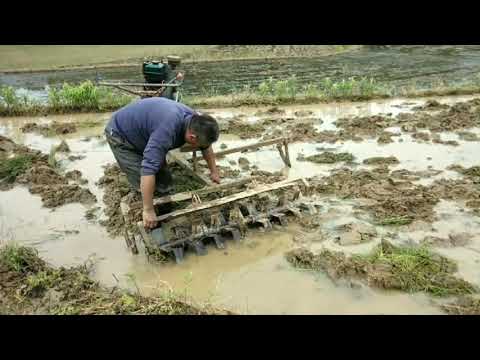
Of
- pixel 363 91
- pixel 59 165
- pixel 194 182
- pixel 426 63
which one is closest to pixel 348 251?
pixel 194 182

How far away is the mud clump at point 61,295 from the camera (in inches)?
121

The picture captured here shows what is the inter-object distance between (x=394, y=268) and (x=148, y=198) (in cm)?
199

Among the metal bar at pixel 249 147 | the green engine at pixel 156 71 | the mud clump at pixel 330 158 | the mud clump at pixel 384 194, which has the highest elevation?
the green engine at pixel 156 71

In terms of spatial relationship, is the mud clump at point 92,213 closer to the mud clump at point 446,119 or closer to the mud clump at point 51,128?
the mud clump at point 51,128

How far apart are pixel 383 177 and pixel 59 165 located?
4361 mm

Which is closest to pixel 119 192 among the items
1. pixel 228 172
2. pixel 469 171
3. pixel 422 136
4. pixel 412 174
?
pixel 228 172

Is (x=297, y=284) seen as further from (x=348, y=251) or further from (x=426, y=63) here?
(x=426, y=63)

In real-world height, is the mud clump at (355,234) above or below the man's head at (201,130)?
below

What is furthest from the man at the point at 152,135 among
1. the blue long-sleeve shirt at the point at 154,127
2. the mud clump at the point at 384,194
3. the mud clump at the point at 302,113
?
the mud clump at the point at 302,113

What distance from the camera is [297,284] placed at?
138 inches

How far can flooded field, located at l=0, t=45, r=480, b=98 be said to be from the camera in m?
11.8

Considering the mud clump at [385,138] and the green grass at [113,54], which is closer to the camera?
the mud clump at [385,138]

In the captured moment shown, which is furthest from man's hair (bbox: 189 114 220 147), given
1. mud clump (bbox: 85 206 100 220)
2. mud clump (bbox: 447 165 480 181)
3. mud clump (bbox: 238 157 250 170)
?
mud clump (bbox: 447 165 480 181)

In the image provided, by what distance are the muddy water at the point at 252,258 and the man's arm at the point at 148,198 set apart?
44 cm
